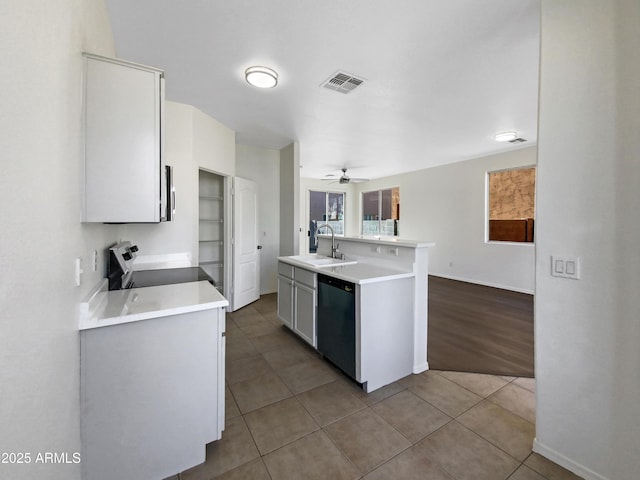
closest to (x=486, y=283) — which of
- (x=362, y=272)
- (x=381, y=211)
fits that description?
(x=381, y=211)

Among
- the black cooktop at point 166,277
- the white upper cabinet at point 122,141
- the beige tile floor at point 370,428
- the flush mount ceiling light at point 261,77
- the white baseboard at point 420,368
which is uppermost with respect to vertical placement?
the flush mount ceiling light at point 261,77

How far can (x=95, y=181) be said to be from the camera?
1346 millimetres

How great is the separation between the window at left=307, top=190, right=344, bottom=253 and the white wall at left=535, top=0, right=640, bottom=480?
7.29 metres

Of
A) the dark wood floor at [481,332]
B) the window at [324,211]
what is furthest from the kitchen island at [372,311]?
the window at [324,211]

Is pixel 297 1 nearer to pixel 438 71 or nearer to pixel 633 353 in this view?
pixel 438 71

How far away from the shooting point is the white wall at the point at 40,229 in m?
0.66

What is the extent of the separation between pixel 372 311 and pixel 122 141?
1.97 m

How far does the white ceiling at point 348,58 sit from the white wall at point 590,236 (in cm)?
63

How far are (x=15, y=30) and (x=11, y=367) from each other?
0.84 m

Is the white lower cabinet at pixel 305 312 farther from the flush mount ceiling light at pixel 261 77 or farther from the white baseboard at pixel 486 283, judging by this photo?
the white baseboard at pixel 486 283

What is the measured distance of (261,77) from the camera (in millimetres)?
2594

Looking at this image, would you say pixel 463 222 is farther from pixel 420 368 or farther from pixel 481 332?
pixel 420 368

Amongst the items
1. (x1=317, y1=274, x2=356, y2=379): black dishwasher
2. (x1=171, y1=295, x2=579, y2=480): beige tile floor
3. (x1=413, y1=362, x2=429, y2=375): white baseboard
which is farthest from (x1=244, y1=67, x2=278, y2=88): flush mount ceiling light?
(x1=413, y1=362, x2=429, y2=375): white baseboard

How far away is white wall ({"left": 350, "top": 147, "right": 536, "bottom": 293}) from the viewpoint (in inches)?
210
